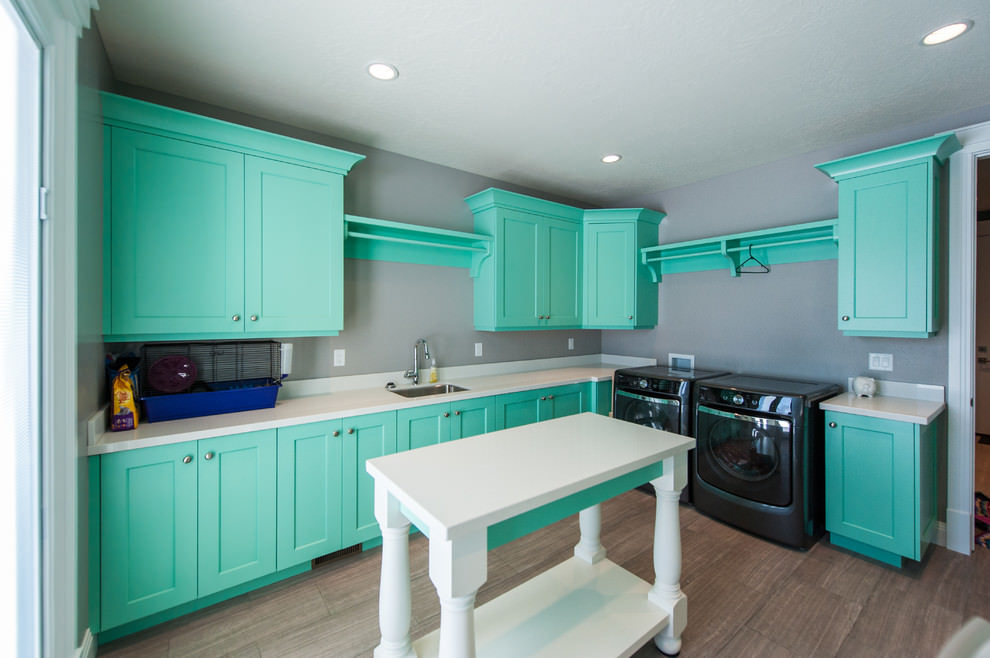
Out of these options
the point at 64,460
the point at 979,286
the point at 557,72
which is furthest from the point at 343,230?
the point at 979,286

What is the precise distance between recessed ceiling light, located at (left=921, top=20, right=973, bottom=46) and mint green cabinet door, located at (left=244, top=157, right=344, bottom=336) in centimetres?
278

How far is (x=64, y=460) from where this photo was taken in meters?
1.37

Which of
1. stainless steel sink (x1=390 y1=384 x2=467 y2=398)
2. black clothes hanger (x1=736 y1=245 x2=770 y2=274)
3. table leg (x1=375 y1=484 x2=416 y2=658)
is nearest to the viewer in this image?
table leg (x1=375 y1=484 x2=416 y2=658)

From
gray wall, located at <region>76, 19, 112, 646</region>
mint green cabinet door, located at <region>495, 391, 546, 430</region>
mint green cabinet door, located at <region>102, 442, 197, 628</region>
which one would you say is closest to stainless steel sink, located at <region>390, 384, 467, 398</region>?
mint green cabinet door, located at <region>495, 391, 546, 430</region>

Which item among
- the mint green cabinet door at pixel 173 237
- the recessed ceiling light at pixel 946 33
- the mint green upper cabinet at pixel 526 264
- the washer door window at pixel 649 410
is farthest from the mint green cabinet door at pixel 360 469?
the recessed ceiling light at pixel 946 33

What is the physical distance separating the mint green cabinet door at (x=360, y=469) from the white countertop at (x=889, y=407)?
8.50ft

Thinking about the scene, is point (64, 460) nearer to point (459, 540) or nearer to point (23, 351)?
point (23, 351)

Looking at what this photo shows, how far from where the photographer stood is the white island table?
3.93ft

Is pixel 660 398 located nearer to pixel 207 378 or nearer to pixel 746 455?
pixel 746 455

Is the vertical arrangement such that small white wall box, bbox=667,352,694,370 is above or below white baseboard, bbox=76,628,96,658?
above

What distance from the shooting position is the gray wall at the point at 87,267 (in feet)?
4.94

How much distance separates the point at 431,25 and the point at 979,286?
618 cm

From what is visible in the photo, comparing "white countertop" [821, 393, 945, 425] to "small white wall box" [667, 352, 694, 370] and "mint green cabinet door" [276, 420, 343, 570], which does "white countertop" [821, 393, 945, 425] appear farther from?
"mint green cabinet door" [276, 420, 343, 570]

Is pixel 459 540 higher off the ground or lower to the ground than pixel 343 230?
lower
